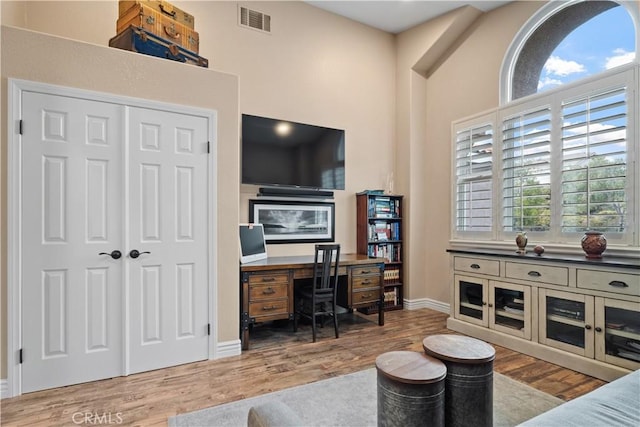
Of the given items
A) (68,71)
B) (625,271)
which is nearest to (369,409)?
(625,271)

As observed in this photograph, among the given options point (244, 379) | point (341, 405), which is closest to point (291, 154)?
point (244, 379)

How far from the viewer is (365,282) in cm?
414

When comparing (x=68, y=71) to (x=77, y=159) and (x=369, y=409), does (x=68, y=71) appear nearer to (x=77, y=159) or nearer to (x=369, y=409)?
(x=77, y=159)

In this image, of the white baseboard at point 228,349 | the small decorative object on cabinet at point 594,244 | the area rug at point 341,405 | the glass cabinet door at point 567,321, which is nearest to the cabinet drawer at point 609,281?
the glass cabinet door at point 567,321

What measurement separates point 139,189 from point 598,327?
3.80 meters

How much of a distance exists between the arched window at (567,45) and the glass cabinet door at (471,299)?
2.18 meters

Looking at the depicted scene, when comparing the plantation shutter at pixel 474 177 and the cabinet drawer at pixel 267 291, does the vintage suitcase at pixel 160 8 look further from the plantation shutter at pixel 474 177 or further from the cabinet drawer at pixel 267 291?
the plantation shutter at pixel 474 177

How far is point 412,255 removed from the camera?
5.04 meters

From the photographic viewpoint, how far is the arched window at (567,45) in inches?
130

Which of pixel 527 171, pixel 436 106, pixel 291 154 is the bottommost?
pixel 527 171

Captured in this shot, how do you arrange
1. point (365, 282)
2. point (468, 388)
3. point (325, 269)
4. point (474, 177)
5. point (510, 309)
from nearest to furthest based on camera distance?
point (468, 388), point (510, 309), point (325, 269), point (365, 282), point (474, 177)

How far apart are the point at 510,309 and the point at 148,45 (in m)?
4.06

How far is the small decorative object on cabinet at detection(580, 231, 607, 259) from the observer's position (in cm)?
297

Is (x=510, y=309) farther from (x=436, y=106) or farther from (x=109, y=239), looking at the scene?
(x=109, y=239)
